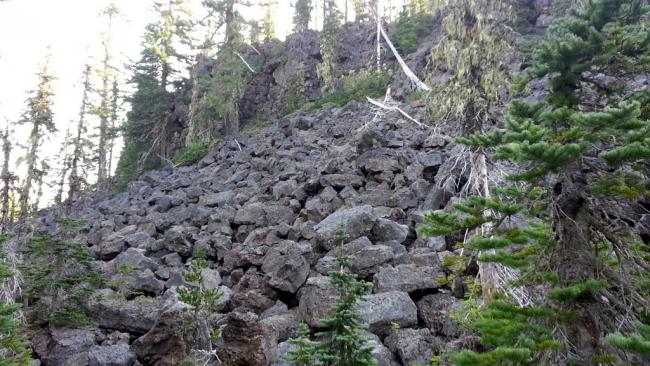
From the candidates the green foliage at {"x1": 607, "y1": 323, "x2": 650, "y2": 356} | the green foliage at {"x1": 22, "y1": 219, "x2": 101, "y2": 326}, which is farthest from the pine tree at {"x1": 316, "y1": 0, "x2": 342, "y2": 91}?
the green foliage at {"x1": 607, "y1": 323, "x2": 650, "y2": 356}

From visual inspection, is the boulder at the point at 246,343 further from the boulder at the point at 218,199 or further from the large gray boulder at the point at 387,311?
the boulder at the point at 218,199

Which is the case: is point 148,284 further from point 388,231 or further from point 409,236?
point 409,236

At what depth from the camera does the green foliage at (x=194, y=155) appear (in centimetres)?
2952

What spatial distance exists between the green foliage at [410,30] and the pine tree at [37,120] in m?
22.7

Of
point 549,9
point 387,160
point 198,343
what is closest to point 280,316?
point 198,343

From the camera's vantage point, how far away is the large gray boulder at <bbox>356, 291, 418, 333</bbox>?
28.7 feet

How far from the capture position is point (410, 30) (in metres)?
33.0

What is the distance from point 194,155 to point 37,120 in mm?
9931

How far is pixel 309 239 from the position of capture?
1357cm

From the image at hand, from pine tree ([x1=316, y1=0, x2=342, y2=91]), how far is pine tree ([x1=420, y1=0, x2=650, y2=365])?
28.2 meters

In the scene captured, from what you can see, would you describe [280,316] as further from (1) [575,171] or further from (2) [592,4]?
(2) [592,4]

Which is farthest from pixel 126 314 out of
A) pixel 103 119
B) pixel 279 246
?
pixel 103 119

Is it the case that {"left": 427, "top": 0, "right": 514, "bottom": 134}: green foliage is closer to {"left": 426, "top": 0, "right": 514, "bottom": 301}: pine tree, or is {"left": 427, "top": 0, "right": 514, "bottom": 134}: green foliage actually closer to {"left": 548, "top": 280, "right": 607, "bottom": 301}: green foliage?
{"left": 426, "top": 0, "right": 514, "bottom": 301}: pine tree

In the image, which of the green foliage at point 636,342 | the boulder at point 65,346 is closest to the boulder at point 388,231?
the boulder at point 65,346
